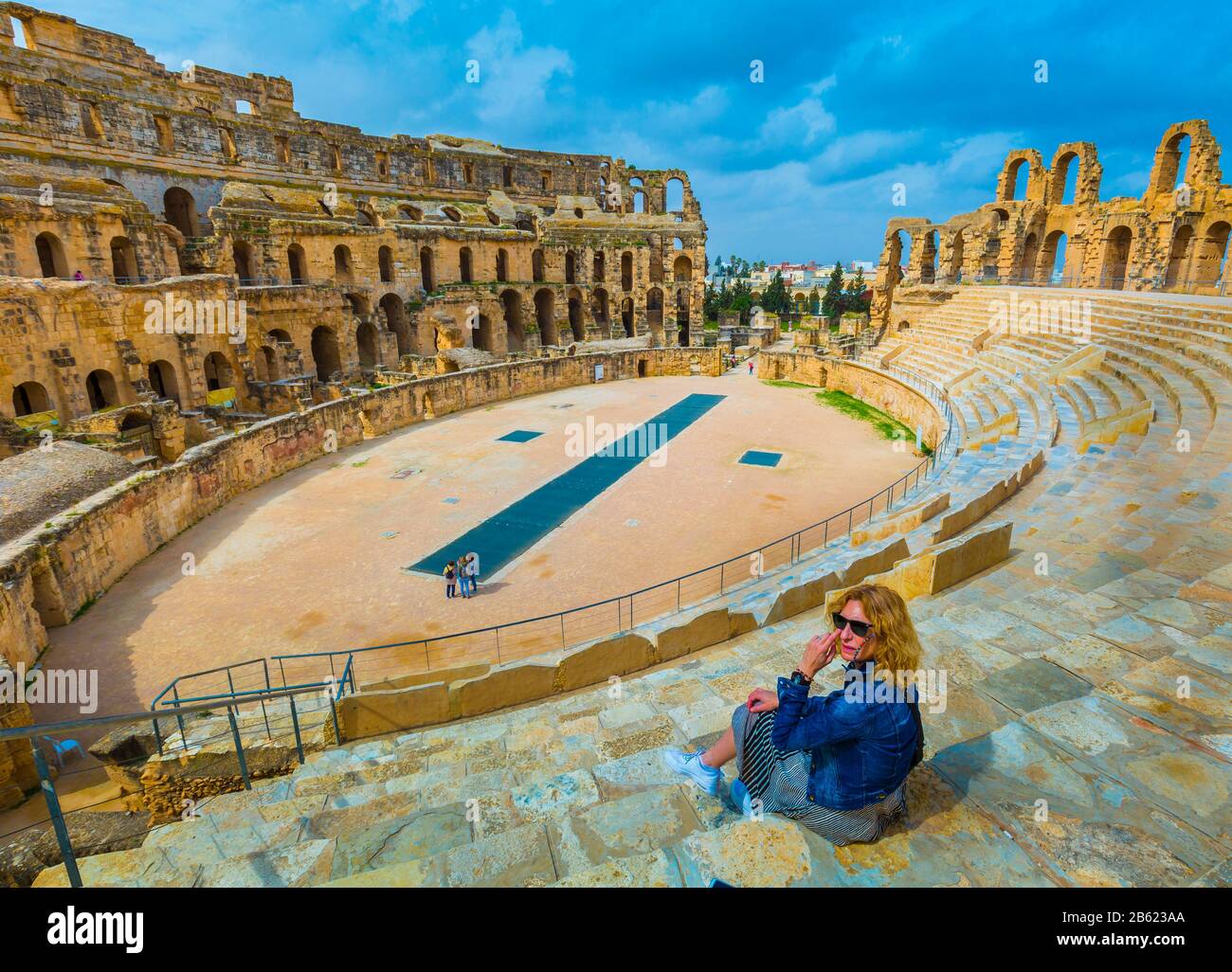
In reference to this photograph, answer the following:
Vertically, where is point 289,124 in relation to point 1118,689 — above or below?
above

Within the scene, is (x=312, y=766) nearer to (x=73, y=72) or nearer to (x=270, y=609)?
(x=270, y=609)

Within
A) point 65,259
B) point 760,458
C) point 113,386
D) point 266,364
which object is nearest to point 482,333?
point 266,364

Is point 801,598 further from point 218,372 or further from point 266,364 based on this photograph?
point 266,364

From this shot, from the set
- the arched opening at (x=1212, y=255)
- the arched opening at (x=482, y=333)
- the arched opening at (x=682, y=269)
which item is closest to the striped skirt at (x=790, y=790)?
the arched opening at (x=1212, y=255)

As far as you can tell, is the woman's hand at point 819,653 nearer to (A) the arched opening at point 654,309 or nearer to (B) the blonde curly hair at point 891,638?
(B) the blonde curly hair at point 891,638

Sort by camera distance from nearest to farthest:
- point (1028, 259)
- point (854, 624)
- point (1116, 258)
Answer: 1. point (854, 624)
2. point (1116, 258)
3. point (1028, 259)

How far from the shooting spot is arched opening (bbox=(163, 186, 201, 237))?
1247 inches

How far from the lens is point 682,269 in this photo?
4219 centimetres

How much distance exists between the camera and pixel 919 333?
28125 mm

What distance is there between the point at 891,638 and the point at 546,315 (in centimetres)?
3812

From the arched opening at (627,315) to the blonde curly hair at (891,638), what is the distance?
1511 inches

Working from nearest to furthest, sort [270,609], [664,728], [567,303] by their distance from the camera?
[664,728] < [270,609] < [567,303]

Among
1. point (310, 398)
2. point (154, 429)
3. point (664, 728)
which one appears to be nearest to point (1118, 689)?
point (664, 728)
